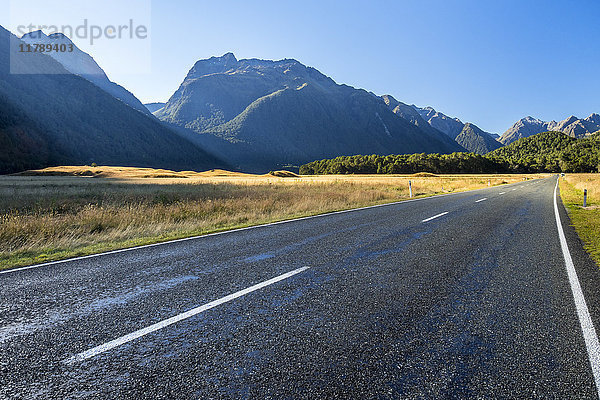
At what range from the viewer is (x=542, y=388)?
7.64 feet

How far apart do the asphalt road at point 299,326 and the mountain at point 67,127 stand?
129 metres

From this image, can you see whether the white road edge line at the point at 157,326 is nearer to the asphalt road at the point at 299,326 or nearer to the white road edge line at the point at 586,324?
the asphalt road at the point at 299,326

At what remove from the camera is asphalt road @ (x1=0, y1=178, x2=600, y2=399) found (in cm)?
237

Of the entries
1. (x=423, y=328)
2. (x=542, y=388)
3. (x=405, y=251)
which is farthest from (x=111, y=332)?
(x=405, y=251)

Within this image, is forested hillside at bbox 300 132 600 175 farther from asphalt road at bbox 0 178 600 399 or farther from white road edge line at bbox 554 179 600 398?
asphalt road at bbox 0 178 600 399

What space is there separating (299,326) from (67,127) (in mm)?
162785

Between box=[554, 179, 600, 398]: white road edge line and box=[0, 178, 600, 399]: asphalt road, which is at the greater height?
Result: box=[554, 179, 600, 398]: white road edge line

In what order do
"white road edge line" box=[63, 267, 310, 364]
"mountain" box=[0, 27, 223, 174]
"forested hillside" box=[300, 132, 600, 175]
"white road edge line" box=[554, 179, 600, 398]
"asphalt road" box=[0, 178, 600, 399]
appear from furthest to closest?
1. "forested hillside" box=[300, 132, 600, 175]
2. "mountain" box=[0, 27, 223, 174]
3. "white road edge line" box=[63, 267, 310, 364]
4. "white road edge line" box=[554, 179, 600, 398]
5. "asphalt road" box=[0, 178, 600, 399]

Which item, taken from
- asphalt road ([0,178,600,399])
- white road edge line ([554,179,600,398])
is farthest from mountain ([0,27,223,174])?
white road edge line ([554,179,600,398])

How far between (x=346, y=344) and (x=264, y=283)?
1.85 meters

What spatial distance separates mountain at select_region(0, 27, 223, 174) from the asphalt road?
423ft

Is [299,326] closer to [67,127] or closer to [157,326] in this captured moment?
[157,326]

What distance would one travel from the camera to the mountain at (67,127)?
114625 millimetres

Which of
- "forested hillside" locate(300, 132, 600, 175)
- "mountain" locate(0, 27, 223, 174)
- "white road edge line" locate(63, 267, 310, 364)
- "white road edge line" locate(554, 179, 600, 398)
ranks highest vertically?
"mountain" locate(0, 27, 223, 174)
